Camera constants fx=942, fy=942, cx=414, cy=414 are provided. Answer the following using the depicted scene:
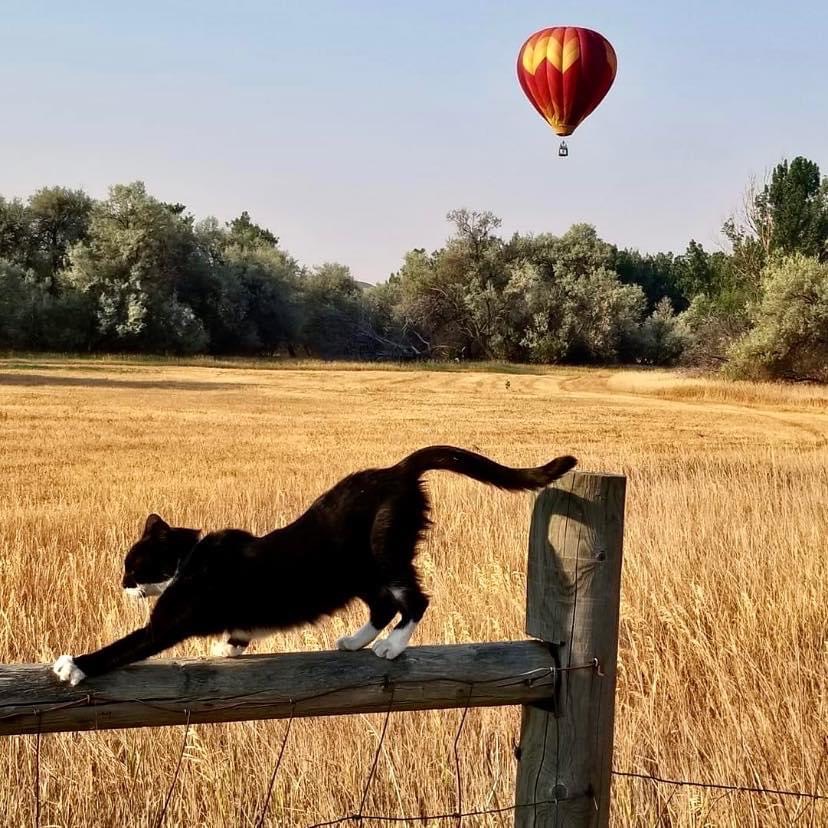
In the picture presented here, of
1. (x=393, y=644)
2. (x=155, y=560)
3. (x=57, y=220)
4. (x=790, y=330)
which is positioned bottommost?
(x=393, y=644)

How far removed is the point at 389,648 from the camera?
2.08 m

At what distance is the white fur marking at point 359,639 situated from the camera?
2.16 meters

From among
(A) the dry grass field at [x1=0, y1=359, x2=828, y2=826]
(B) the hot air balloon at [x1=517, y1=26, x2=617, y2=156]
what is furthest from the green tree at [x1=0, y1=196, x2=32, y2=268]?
(A) the dry grass field at [x1=0, y1=359, x2=828, y2=826]

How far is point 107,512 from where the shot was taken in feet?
29.7

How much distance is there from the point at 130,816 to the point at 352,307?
55.6m

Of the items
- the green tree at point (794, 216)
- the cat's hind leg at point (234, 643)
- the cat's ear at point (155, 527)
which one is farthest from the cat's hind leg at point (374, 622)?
the green tree at point (794, 216)

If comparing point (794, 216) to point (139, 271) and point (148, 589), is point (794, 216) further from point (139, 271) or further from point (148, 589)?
point (148, 589)

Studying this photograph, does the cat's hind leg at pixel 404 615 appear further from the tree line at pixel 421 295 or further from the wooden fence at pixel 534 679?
the tree line at pixel 421 295

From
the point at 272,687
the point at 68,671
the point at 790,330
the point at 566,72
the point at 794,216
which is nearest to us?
the point at 68,671

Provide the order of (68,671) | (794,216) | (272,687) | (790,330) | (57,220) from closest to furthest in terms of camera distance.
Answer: (68,671) → (272,687) → (790,330) → (794,216) → (57,220)

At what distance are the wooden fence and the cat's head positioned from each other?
0.79 ft

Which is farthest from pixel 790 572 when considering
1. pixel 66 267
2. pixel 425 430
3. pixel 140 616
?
pixel 66 267

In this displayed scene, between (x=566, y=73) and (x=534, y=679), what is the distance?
2347cm

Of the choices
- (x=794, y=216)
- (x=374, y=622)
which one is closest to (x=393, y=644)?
(x=374, y=622)
